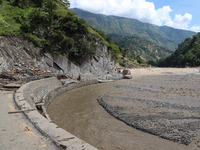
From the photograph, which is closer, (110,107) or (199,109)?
(199,109)

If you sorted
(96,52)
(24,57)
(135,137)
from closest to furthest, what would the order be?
(135,137)
(24,57)
(96,52)

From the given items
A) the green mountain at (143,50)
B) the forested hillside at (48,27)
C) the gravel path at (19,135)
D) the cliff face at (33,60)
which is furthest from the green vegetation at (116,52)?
the green mountain at (143,50)

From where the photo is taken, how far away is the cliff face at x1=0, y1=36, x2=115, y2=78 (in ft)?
63.9

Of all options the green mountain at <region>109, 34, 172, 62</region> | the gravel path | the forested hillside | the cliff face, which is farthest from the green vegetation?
the green mountain at <region>109, 34, 172, 62</region>

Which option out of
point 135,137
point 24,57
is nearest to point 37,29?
point 24,57

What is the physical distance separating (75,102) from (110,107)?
4333mm

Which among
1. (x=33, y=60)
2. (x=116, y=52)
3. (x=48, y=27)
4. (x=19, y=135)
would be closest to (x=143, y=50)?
(x=116, y=52)

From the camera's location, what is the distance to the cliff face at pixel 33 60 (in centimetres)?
1948

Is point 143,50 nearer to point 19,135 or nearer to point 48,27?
point 48,27

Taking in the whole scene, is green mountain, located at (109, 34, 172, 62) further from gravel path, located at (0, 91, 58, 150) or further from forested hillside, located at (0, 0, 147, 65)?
gravel path, located at (0, 91, 58, 150)

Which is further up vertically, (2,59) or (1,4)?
(1,4)

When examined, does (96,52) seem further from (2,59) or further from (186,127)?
(186,127)

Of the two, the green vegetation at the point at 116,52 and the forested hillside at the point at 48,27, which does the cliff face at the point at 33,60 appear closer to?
the forested hillside at the point at 48,27

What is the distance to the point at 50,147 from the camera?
182 inches
